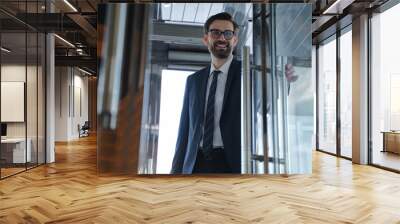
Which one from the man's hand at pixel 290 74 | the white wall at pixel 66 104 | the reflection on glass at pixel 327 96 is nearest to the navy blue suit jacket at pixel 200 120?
the man's hand at pixel 290 74

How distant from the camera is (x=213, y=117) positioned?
6203 mm

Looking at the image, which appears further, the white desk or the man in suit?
the white desk

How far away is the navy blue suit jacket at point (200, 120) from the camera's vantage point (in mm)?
6172

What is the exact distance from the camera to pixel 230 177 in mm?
6516

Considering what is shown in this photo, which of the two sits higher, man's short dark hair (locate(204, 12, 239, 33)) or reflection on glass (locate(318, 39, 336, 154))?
man's short dark hair (locate(204, 12, 239, 33))

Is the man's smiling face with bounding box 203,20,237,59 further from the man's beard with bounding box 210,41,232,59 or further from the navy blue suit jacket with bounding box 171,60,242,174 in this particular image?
the navy blue suit jacket with bounding box 171,60,242,174

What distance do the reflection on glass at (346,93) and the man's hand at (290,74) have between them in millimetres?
3208

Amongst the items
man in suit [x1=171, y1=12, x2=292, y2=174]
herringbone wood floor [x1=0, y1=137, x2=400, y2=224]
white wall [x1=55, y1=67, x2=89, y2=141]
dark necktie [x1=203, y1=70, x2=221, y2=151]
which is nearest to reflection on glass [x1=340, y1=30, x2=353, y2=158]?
herringbone wood floor [x1=0, y1=137, x2=400, y2=224]

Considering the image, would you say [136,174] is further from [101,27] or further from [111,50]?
[101,27]

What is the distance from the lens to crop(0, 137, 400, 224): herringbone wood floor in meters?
3.99

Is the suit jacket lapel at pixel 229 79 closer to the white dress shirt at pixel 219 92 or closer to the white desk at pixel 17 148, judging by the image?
the white dress shirt at pixel 219 92

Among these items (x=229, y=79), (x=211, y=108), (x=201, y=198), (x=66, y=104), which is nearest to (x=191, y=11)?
(x=229, y=79)

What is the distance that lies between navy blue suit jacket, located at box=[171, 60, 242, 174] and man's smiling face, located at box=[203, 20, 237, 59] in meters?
0.24

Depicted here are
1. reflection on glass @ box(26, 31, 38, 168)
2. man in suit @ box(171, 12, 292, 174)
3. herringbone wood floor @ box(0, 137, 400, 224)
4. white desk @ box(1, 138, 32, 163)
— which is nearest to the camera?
herringbone wood floor @ box(0, 137, 400, 224)
